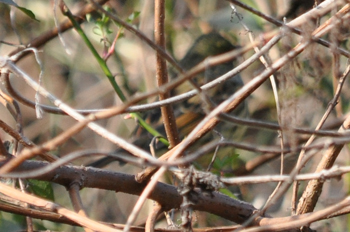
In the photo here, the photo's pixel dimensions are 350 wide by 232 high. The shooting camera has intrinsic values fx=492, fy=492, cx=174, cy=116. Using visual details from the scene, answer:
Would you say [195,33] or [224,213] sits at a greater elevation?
[195,33]

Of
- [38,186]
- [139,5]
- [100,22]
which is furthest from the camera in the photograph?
[139,5]

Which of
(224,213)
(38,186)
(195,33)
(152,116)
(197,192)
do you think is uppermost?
(195,33)

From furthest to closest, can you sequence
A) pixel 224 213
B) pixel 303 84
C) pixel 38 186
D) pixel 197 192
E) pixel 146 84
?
pixel 146 84 < pixel 38 186 < pixel 224 213 < pixel 303 84 < pixel 197 192

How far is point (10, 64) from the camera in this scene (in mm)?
657

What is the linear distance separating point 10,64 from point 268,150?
0.36m

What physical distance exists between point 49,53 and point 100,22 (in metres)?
1.43

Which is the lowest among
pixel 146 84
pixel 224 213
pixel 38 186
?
pixel 224 213

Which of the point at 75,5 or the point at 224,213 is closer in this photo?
the point at 224,213

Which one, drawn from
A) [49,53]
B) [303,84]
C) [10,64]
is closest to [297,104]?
[303,84]

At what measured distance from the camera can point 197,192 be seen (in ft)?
2.00

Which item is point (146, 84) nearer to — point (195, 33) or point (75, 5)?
point (75, 5)

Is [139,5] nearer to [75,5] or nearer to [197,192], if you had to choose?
[75,5]

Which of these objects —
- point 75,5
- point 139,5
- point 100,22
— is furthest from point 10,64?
point 139,5

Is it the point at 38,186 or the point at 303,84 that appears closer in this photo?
the point at 303,84
